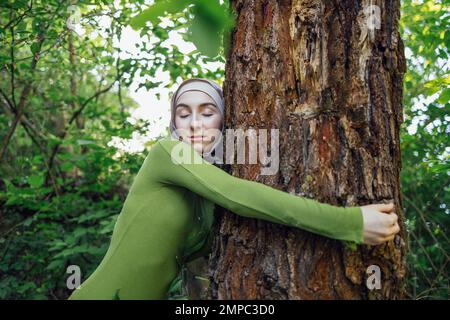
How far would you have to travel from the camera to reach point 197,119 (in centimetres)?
231

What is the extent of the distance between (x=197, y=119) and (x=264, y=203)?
27.2 inches

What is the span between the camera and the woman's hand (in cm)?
172

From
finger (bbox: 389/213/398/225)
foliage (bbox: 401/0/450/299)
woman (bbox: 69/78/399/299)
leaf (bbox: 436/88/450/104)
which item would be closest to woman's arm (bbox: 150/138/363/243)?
woman (bbox: 69/78/399/299)

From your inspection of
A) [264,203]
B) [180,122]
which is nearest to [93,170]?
[180,122]

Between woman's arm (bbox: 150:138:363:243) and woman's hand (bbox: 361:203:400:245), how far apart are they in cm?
2

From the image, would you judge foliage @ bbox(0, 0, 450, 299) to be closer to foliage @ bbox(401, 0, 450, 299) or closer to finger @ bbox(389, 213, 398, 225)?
foliage @ bbox(401, 0, 450, 299)

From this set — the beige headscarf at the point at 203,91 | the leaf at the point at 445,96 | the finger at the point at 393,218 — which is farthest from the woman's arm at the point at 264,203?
the leaf at the point at 445,96

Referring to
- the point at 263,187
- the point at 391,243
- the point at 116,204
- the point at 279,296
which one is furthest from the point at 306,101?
the point at 116,204

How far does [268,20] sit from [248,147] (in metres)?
0.53

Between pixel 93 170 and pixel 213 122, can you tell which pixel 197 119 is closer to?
pixel 213 122

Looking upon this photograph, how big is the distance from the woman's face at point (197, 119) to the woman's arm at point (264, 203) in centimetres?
25
